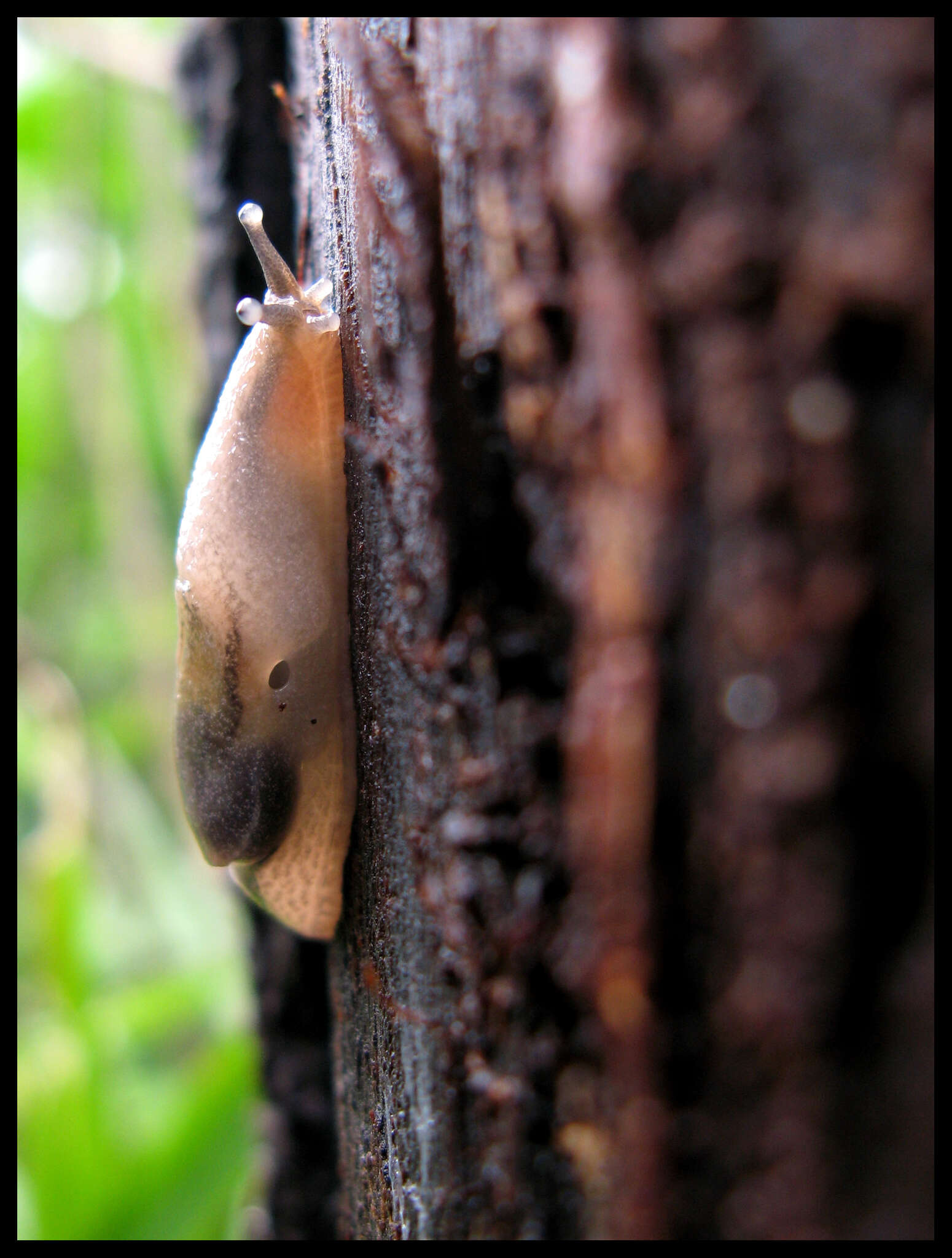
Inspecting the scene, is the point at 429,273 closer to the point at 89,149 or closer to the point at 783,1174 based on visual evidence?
the point at 783,1174

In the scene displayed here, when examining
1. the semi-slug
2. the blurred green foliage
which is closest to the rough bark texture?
the semi-slug

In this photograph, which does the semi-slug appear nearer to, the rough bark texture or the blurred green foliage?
the rough bark texture

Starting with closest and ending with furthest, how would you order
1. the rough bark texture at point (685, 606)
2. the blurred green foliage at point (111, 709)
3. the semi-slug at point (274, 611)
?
the rough bark texture at point (685, 606) < the semi-slug at point (274, 611) < the blurred green foliage at point (111, 709)

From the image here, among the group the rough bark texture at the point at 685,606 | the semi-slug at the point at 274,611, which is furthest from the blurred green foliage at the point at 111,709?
the rough bark texture at the point at 685,606

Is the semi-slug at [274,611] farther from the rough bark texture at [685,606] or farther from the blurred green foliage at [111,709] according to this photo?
the blurred green foliage at [111,709]

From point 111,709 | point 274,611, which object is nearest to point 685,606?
point 274,611
